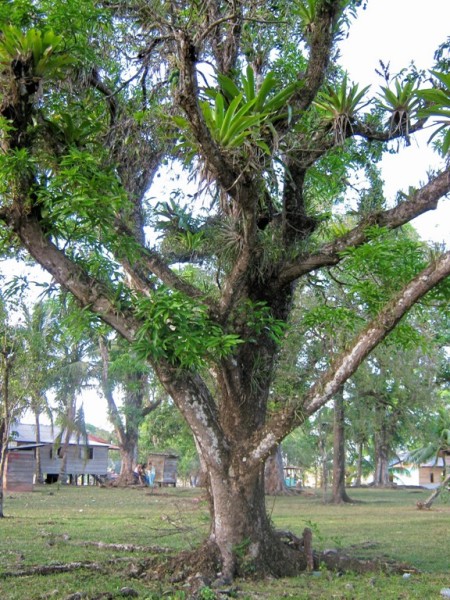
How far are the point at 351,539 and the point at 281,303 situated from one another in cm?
548

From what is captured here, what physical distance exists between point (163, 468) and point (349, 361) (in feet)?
102

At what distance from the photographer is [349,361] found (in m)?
7.02

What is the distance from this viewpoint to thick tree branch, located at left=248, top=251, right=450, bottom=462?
6.78 m

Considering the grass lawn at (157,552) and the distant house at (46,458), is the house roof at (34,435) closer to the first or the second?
the distant house at (46,458)

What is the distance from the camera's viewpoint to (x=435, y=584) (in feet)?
23.6

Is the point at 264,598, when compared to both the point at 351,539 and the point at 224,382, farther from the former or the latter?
the point at 351,539

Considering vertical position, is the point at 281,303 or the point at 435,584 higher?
the point at 281,303

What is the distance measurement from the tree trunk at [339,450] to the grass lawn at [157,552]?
5106 millimetres

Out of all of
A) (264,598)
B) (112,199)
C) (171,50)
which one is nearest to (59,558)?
(264,598)

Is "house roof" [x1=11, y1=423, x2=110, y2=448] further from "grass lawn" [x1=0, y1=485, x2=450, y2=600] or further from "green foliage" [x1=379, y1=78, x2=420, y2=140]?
"green foliage" [x1=379, y1=78, x2=420, y2=140]

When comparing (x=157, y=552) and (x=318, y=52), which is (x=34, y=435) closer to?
(x=157, y=552)

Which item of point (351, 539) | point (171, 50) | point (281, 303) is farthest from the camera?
point (351, 539)

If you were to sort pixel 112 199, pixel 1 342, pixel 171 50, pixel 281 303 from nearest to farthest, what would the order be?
pixel 112 199 → pixel 171 50 → pixel 281 303 → pixel 1 342

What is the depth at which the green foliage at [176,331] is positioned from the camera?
6168mm
